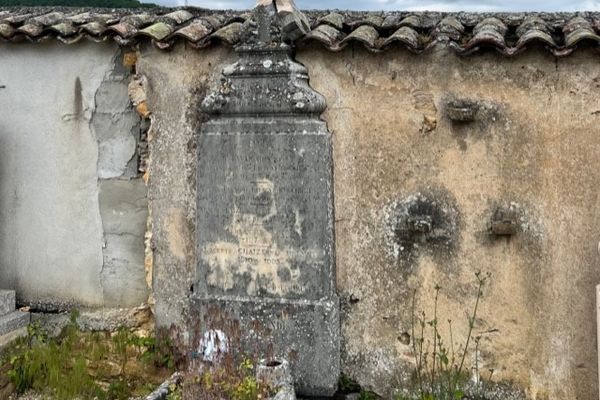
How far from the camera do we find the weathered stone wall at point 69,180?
19.0 ft

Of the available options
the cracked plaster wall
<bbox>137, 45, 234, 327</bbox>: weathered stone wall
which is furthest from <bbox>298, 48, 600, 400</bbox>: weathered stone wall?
<bbox>137, 45, 234, 327</bbox>: weathered stone wall

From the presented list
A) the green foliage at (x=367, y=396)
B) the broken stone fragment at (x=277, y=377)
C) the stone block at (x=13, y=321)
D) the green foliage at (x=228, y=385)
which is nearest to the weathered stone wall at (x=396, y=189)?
the green foliage at (x=367, y=396)

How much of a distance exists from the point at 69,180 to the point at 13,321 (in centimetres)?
125

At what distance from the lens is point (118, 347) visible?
5699 mm

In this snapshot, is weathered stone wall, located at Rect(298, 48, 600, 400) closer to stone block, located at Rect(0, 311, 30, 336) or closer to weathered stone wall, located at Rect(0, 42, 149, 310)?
weathered stone wall, located at Rect(0, 42, 149, 310)

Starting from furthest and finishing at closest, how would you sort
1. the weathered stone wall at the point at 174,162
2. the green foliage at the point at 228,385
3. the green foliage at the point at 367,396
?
1. the weathered stone wall at the point at 174,162
2. the green foliage at the point at 367,396
3. the green foliage at the point at 228,385

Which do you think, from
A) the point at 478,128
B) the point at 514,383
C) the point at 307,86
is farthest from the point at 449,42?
the point at 514,383

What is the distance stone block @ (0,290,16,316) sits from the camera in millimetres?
5816

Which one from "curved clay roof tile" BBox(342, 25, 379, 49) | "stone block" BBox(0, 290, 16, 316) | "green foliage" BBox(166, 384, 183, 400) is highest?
"curved clay roof tile" BBox(342, 25, 379, 49)

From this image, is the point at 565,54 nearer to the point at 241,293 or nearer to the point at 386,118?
the point at 386,118

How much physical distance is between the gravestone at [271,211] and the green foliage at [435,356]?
23.8 inches

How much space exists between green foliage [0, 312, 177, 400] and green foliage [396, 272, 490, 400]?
1980 mm

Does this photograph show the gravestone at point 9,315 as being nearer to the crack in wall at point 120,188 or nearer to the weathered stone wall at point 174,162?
the crack in wall at point 120,188

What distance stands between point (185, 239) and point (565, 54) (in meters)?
3.09
